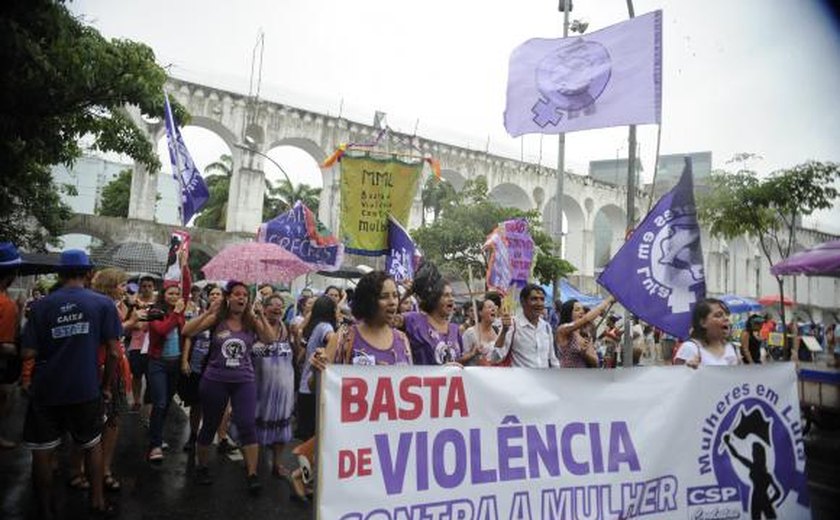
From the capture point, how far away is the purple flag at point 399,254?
6.26 metres

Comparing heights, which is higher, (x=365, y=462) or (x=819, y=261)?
(x=819, y=261)

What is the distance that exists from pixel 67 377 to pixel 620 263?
12.4 ft

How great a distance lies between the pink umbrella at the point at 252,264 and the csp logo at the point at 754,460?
440cm

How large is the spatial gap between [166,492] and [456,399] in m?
3.08

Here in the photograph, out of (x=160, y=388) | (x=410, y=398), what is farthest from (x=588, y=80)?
(x=160, y=388)

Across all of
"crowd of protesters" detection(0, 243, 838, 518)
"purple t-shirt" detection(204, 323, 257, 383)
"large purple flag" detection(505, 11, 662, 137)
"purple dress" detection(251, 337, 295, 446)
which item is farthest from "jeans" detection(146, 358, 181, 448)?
"large purple flag" detection(505, 11, 662, 137)

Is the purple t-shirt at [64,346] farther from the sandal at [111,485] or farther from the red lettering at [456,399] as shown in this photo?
the red lettering at [456,399]

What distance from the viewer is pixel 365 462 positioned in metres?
2.87

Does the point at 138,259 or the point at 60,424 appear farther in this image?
the point at 138,259

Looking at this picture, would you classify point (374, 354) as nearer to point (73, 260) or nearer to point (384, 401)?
point (384, 401)

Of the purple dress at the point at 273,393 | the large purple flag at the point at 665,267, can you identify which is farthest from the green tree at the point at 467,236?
the large purple flag at the point at 665,267

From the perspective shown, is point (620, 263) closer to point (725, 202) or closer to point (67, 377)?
point (67, 377)

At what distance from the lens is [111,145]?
8500 mm

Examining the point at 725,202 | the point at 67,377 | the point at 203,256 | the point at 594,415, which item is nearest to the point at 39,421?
the point at 67,377
